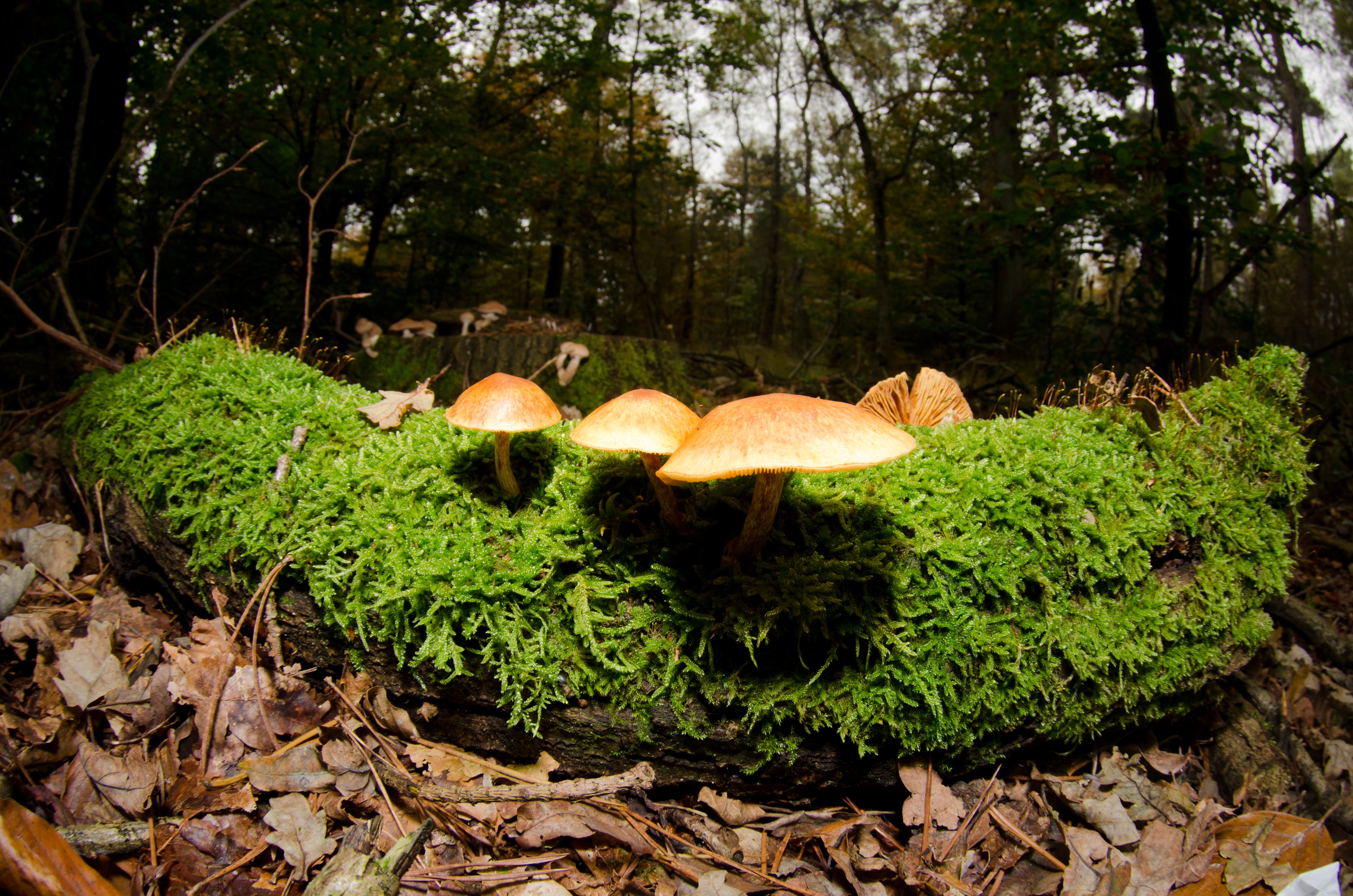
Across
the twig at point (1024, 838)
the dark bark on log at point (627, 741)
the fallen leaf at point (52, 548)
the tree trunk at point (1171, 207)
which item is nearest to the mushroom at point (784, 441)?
the dark bark on log at point (627, 741)

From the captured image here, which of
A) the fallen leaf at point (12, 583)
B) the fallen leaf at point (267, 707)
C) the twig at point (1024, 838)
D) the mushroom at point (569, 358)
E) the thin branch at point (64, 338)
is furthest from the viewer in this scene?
the mushroom at point (569, 358)

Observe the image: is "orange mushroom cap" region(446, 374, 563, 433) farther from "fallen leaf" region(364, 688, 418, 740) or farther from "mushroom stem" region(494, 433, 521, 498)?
"fallen leaf" region(364, 688, 418, 740)

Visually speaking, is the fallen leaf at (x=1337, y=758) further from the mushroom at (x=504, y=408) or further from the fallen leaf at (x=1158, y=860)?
the mushroom at (x=504, y=408)

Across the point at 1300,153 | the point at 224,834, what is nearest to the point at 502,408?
the point at 224,834

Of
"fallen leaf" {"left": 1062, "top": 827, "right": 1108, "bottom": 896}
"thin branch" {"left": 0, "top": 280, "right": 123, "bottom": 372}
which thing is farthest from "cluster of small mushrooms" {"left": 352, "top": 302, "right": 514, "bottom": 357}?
"fallen leaf" {"left": 1062, "top": 827, "right": 1108, "bottom": 896}

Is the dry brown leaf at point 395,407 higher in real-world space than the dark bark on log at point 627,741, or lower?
higher
